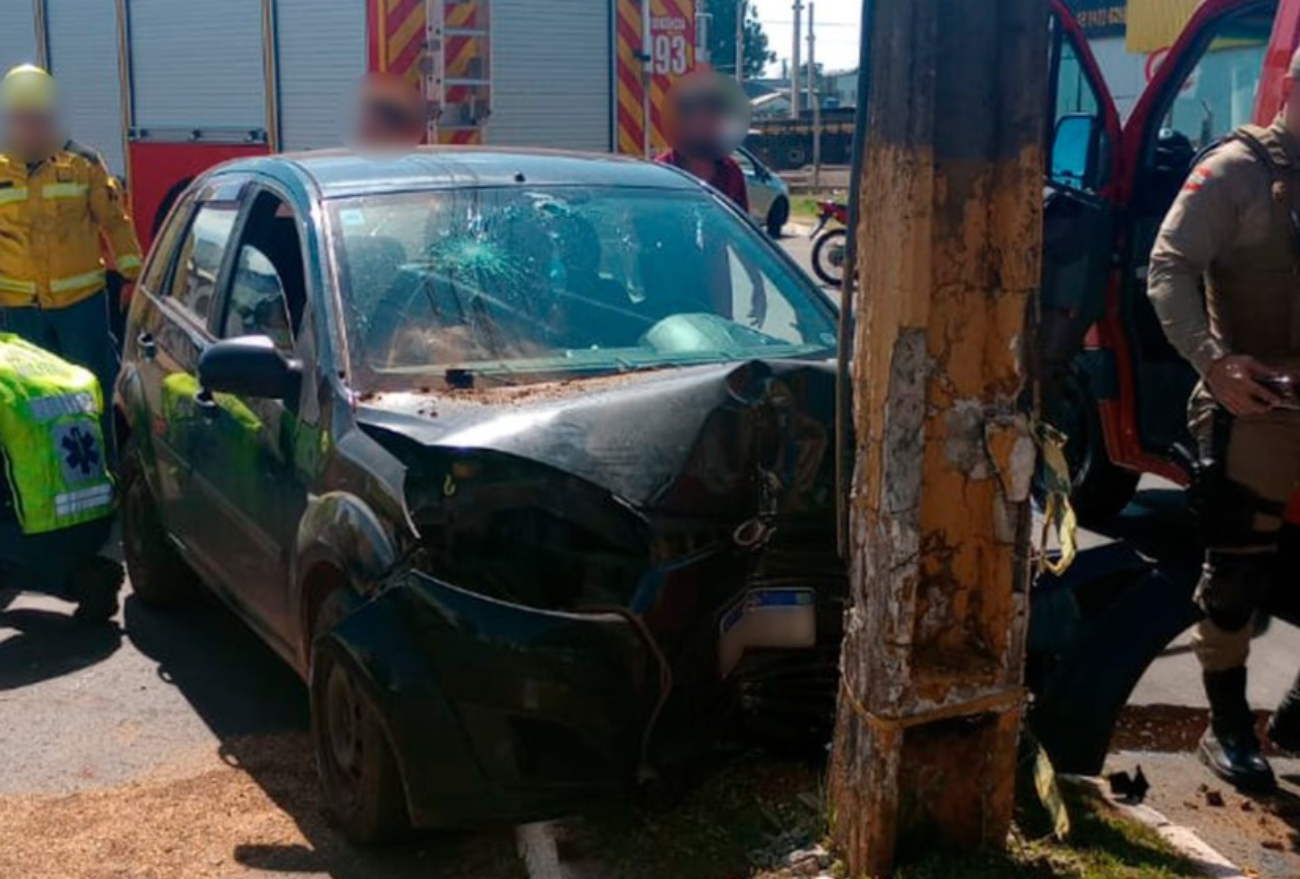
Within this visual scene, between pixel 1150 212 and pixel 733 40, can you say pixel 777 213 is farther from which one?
pixel 733 40

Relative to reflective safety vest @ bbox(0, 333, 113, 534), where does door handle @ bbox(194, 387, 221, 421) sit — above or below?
above

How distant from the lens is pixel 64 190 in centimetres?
732

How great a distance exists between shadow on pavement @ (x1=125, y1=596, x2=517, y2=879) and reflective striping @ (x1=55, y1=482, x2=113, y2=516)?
0.50 metres

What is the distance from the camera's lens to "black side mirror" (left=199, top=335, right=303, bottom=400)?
14.0ft

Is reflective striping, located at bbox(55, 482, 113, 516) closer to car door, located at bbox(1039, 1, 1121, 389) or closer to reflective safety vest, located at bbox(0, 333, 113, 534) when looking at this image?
reflective safety vest, located at bbox(0, 333, 113, 534)

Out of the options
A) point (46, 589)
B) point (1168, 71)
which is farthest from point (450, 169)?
point (1168, 71)

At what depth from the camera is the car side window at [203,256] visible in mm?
5371

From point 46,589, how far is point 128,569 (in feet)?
1.52

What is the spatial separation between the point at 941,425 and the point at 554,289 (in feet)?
6.09

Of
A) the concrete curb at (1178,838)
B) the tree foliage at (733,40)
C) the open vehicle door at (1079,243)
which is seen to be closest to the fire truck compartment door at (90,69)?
the open vehicle door at (1079,243)

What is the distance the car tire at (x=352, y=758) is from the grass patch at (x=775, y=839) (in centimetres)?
48

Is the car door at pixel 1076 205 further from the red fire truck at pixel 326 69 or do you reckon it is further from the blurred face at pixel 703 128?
the red fire truck at pixel 326 69

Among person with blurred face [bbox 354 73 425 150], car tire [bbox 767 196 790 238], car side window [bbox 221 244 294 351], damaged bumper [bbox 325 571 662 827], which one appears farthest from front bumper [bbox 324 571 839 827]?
car tire [bbox 767 196 790 238]

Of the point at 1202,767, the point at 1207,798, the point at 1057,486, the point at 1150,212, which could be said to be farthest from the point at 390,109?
the point at 1057,486
